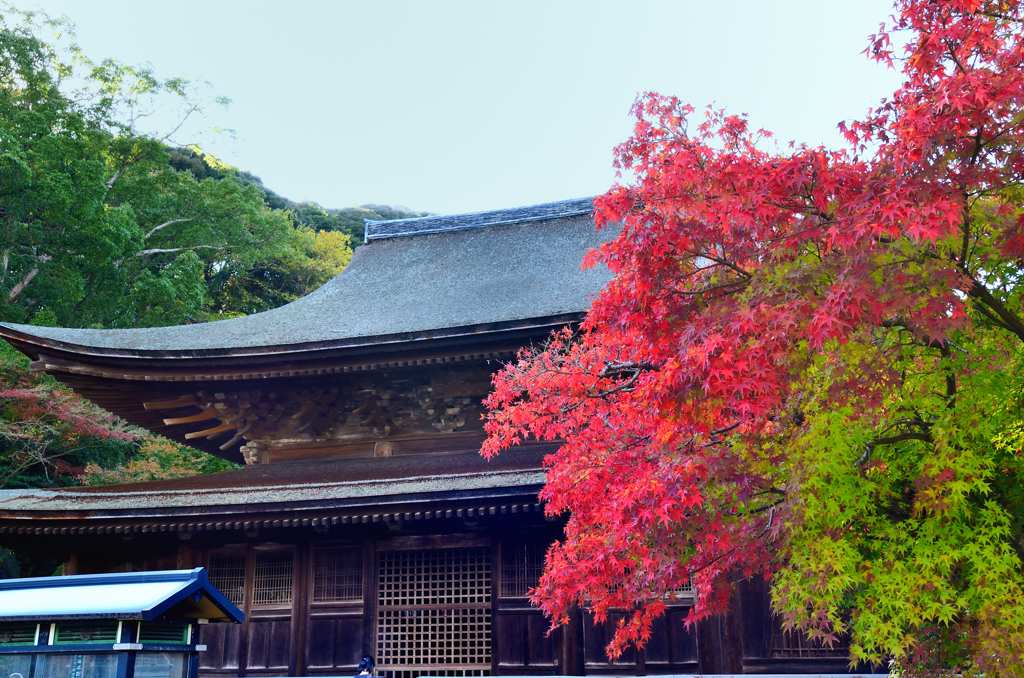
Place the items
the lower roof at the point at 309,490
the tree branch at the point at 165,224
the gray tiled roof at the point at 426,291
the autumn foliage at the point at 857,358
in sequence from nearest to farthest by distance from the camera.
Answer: the autumn foliage at the point at 857,358 → the lower roof at the point at 309,490 → the gray tiled roof at the point at 426,291 → the tree branch at the point at 165,224

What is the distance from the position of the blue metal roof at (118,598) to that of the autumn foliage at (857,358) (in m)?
3.14

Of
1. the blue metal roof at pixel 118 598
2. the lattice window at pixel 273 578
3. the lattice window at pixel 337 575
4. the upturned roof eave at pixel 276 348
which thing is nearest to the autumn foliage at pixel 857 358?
the blue metal roof at pixel 118 598

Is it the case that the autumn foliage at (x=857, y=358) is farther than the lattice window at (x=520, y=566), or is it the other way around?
the lattice window at (x=520, y=566)

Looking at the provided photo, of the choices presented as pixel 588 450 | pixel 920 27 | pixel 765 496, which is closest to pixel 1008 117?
pixel 920 27

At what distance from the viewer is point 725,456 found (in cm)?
532

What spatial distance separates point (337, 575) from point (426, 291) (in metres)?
5.09

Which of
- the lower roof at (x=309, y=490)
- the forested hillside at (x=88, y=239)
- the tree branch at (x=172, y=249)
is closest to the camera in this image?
the lower roof at (x=309, y=490)

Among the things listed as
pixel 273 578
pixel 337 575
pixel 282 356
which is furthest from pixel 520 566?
pixel 282 356

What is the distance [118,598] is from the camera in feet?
18.0

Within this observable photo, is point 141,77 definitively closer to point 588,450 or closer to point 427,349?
point 427,349

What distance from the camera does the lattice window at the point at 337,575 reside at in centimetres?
958

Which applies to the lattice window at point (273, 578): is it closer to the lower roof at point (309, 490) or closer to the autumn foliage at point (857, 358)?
the lower roof at point (309, 490)

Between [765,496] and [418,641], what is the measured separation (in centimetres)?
563

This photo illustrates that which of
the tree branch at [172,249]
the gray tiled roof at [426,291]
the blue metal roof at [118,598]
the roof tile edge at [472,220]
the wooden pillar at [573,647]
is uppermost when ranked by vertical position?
the tree branch at [172,249]
